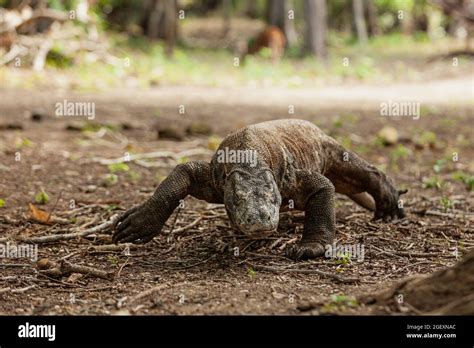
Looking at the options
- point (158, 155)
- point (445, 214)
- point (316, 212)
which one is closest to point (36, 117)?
point (158, 155)

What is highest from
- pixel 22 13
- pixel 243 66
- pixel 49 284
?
pixel 22 13

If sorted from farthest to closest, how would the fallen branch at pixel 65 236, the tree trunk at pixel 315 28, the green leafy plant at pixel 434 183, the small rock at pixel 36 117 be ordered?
the tree trunk at pixel 315 28, the small rock at pixel 36 117, the green leafy plant at pixel 434 183, the fallen branch at pixel 65 236

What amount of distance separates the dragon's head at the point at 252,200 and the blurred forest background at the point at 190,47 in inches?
279

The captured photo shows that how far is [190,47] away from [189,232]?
1675 centimetres

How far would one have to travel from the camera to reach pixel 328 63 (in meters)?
17.4

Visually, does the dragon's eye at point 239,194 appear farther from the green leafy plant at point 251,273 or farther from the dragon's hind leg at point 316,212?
the dragon's hind leg at point 316,212

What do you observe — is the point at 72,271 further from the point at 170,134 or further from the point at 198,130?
the point at 198,130

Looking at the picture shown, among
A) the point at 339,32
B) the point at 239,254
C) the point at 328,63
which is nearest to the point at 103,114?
the point at 239,254

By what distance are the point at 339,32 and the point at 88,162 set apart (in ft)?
78.8

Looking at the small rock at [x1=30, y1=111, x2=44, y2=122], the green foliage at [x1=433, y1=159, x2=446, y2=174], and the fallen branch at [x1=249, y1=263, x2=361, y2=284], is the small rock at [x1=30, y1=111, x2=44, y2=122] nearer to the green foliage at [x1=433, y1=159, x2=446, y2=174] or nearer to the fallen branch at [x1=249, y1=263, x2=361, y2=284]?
the green foliage at [x1=433, y1=159, x2=446, y2=174]

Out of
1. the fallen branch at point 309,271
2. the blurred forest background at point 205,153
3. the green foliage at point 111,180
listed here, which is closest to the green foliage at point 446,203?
the blurred forest background at point 205,153

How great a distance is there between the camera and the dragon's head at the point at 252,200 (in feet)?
11.5

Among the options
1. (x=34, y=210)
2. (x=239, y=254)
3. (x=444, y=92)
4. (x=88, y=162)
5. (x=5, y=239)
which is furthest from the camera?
(x=444, y=92)

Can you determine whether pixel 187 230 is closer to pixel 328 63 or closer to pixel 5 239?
pixel 5 239
